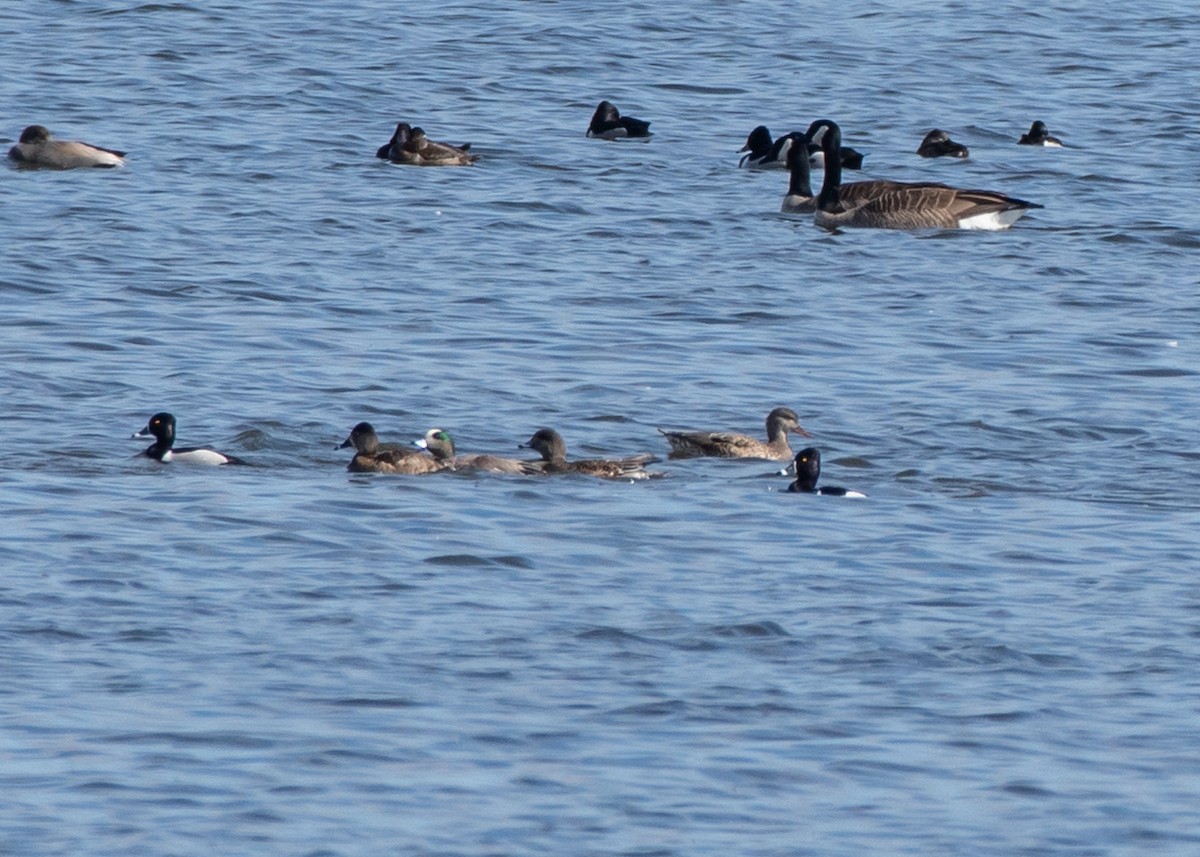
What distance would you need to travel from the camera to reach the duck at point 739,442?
50.2 feet

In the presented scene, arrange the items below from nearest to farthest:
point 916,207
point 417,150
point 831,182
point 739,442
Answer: point 739,442 → point 916,207 → point 831,182 → point 417,150

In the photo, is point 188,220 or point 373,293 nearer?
point 373,293

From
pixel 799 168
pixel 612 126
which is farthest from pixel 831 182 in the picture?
pixel 612 126

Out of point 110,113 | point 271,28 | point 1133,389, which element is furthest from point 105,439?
point 271,28

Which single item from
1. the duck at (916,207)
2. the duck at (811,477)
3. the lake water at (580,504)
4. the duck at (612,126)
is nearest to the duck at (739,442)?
the lake water at (580,504)

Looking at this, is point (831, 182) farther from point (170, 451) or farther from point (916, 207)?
point (170, 451)

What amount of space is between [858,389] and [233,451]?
4.61 metres

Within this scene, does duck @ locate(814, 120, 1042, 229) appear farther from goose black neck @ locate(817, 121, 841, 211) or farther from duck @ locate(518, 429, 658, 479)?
duck @ locate(518, 429, 658, 479)

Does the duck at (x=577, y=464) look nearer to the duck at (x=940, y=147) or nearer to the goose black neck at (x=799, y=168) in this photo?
the goose black neck at (x=799, y=168)

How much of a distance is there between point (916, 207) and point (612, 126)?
5253 millimetres

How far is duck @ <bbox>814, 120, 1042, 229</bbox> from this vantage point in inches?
985

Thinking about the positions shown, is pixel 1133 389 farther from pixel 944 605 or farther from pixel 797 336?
pixel 944 605

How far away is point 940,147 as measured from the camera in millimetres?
29609

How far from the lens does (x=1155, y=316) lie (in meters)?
20.4
